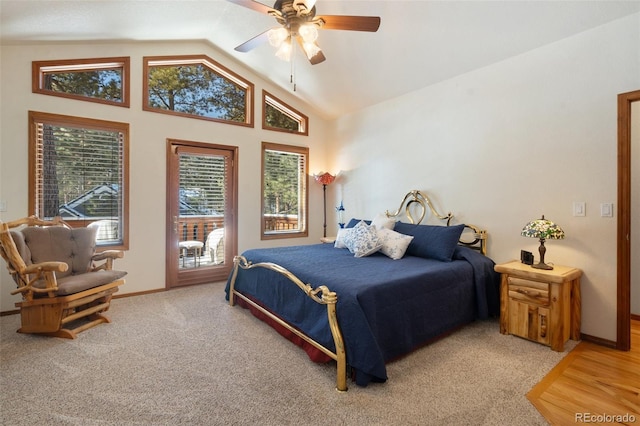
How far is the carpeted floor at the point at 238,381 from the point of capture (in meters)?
1.76

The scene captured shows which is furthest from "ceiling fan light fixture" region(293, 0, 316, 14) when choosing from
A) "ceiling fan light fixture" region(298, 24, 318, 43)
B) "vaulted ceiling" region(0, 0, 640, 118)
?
"vaulted ceiling" region(0, 0, 640, 118)

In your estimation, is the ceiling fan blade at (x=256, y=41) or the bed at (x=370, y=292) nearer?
the bed at (x=370, y=292)

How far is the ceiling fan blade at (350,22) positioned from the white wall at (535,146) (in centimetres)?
182

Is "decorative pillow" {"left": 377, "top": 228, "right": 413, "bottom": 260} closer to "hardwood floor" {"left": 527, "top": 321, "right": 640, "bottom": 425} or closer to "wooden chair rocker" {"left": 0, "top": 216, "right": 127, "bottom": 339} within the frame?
"hardwood floor" {"left": 527, "top": 321, "right": 640, "bottom": 425}

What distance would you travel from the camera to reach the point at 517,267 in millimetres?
2793

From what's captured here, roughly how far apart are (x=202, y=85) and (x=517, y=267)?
469cm

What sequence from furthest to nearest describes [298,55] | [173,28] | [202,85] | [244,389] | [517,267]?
[202,85] < [298,55] < [173,28] < [517,267] < [244,389]

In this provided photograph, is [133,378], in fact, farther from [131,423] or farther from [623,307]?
[623,307]

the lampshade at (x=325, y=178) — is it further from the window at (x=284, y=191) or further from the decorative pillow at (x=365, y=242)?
the decorative pillow at (x=365, y=242)

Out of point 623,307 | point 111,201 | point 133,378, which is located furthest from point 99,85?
point 623,307

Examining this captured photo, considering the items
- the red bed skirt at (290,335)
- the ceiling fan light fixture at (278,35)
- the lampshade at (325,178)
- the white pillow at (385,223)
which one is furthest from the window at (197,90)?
the red bed skirt at (290,335)

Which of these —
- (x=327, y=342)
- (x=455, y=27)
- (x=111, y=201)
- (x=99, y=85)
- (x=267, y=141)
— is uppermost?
(x=455, y=27)

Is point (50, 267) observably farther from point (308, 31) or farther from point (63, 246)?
point (308, 31)

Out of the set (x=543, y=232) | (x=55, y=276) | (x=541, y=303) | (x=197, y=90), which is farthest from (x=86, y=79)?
(x=541, y=303)
